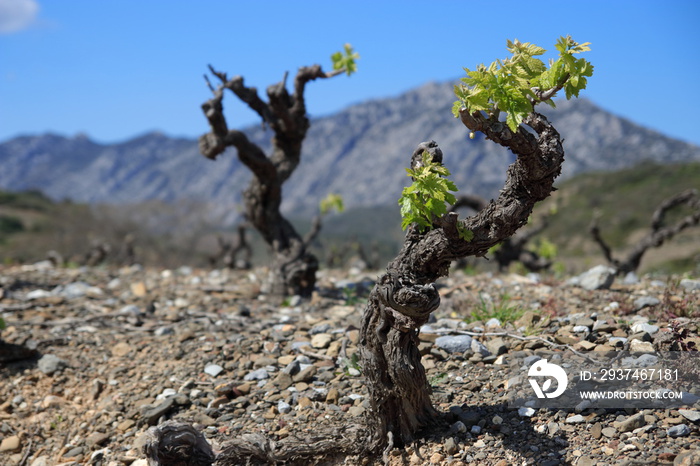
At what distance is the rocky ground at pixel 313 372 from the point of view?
12.0 feet

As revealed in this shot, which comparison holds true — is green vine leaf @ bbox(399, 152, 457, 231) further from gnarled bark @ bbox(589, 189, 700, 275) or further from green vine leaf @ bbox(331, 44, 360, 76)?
gnarled bark @ bbox(589, 189, 700, 275)

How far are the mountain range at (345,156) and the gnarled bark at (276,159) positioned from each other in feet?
224

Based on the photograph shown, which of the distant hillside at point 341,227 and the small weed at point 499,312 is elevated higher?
the distant hillside at point 341,227

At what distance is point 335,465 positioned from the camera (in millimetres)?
3891

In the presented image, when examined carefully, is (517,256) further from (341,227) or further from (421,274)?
(341,227)

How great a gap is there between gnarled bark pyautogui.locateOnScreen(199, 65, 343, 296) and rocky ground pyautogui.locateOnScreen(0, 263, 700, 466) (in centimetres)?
36

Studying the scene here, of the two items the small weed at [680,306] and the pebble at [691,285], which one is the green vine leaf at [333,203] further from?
the small weed at [680,306]

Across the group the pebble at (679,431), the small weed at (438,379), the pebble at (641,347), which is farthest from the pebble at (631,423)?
the small weed at (438,379)

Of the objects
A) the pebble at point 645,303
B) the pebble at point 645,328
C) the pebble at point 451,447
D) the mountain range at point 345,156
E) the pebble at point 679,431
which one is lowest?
the pebble at point 679,431

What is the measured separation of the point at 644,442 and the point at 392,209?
151 ft

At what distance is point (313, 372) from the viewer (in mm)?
4824

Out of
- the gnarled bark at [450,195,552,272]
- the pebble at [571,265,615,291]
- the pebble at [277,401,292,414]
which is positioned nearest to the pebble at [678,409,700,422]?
the pebble at [277,401,292,414]

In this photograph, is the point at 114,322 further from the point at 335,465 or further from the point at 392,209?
the point at 392,209

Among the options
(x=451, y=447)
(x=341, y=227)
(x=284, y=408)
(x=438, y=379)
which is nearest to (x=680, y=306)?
(x=438, y=379)
